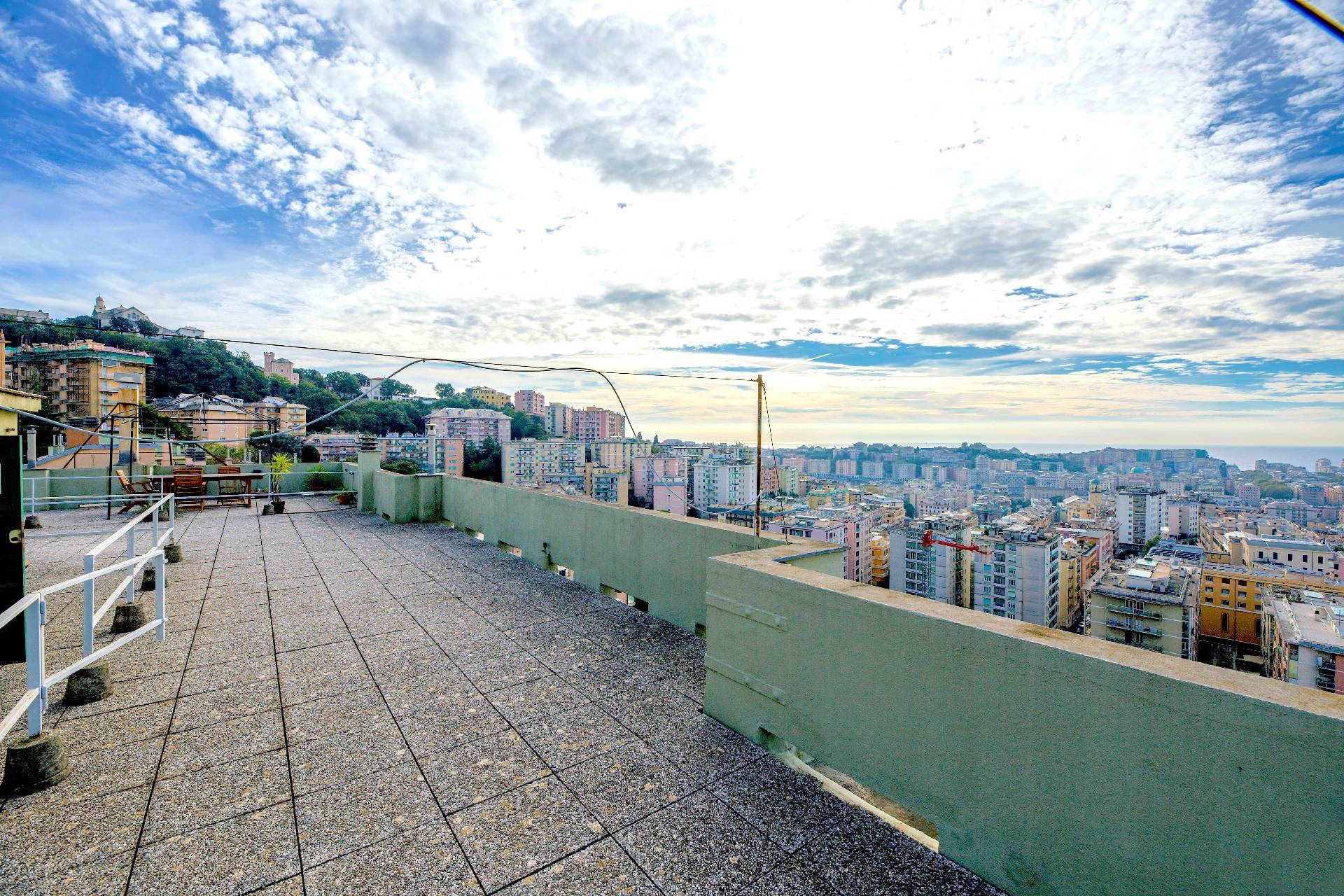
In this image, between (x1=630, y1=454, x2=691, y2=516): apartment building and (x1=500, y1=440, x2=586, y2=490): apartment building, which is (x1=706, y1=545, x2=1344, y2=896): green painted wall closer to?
(x1=630, y1=454, x2=691, y2=516): apartment building

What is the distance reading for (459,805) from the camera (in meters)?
2.30

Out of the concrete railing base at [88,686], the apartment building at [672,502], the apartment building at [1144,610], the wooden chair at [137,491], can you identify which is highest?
the apartment building at [672,502]

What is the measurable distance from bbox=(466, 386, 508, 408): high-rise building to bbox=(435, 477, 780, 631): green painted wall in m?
40.0

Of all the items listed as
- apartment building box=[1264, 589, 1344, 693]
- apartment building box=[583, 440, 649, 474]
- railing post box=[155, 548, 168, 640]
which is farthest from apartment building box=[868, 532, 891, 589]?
apartment building box=[583, 440, 649, 474]

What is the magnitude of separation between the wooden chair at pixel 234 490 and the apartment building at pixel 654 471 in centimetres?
834

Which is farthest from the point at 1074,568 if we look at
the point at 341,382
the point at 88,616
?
the point at 341,382

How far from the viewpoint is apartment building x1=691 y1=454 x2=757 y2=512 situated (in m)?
7.54

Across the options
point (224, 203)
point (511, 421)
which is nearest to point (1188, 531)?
point (224, 203)

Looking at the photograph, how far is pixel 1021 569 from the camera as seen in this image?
7.83 meters

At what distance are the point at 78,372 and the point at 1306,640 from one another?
146ft

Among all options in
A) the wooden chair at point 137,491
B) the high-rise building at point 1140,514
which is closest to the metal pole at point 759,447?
the wooden chair at point 137,491

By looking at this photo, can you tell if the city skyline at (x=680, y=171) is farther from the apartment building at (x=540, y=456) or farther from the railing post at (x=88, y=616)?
the apartment building at (x=540, y=456)

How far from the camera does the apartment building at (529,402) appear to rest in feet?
149

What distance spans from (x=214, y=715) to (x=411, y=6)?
659cm
